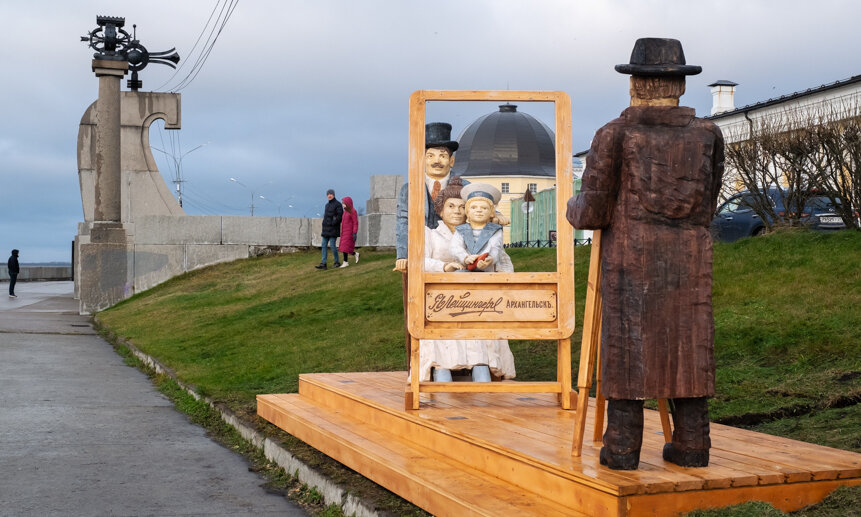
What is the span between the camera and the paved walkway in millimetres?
6543

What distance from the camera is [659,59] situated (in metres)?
4.53

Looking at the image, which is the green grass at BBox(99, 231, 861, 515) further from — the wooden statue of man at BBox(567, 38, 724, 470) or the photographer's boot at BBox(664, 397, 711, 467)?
the wooden statue of man at BBox(567, 38, 724, 470)

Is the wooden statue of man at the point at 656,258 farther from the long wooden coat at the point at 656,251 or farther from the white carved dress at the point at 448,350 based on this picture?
the white carved dress at the point at 448,350

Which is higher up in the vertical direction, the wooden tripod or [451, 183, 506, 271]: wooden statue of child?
[451, 183, 506, 271]: wooden statue of child

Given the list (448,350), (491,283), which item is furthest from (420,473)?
(448,350)

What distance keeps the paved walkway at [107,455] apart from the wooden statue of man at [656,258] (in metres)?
2.84

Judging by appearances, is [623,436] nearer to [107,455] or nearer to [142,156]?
[107,455]

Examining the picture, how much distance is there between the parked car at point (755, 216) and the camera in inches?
624

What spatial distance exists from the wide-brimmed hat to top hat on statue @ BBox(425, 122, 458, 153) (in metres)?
0.33

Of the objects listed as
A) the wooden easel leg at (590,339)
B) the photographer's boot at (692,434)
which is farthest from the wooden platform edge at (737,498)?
the wooden easel leg at (590,339)

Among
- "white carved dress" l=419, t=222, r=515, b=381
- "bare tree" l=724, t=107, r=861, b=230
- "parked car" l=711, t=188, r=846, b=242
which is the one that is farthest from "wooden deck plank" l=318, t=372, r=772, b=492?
"bare tree" l=724, t=107, r=861, b=230

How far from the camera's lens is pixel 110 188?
2853 cm

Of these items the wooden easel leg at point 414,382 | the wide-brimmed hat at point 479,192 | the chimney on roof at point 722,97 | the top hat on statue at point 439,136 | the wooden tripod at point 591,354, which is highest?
the chimney on roof at point 722,97

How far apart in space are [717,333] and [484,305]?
4276 millimetres
